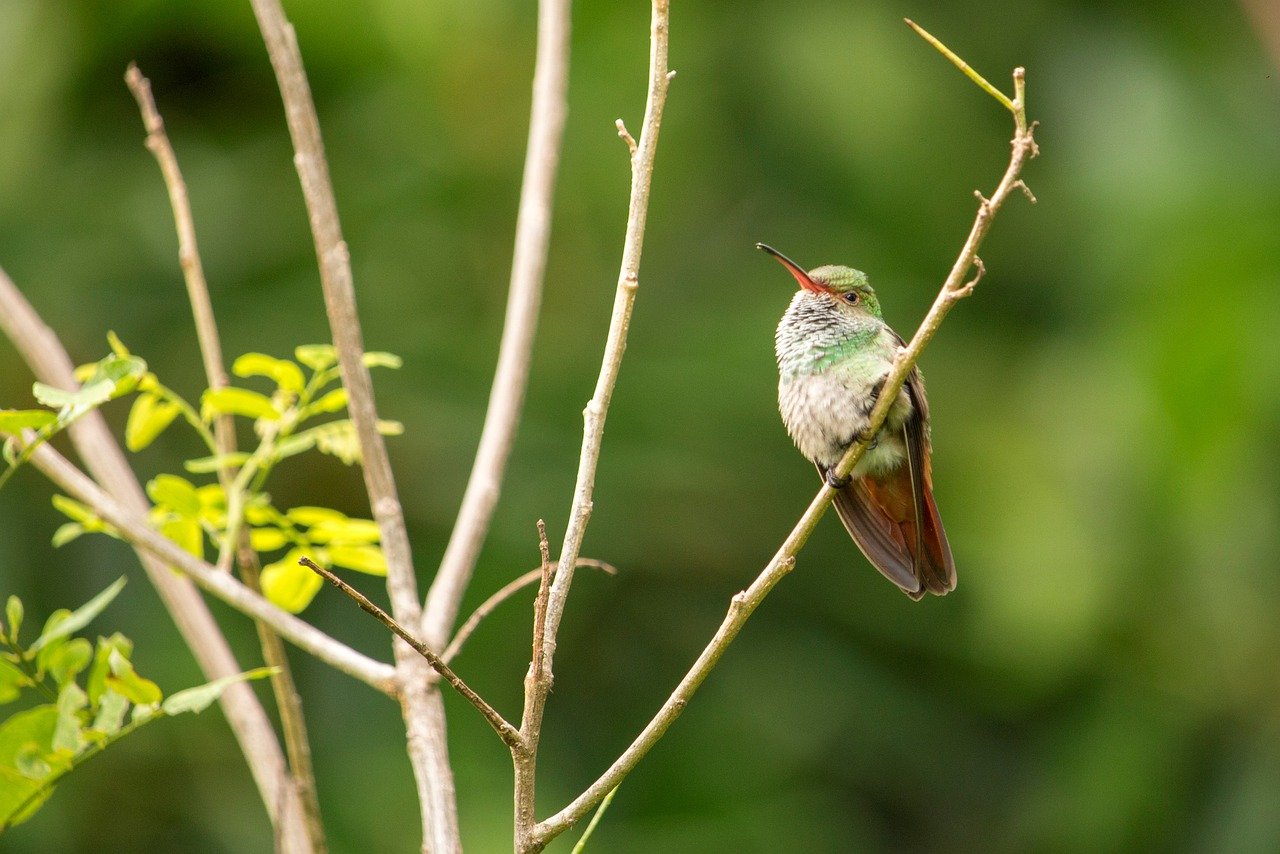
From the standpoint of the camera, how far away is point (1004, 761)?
7.26 m

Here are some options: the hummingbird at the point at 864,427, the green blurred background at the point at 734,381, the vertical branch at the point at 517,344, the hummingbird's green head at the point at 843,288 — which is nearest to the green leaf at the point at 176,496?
the vertical branch at the point at 517,344

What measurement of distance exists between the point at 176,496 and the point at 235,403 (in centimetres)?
17

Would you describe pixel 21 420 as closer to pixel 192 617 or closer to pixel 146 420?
pixel 192 617

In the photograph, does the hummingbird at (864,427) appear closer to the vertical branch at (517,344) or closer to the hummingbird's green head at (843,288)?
the hummingbird's green head at (843,288)

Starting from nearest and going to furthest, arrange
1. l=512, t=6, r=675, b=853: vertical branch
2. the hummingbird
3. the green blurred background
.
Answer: l=512, t=6, r=675, b=853: vertical branch → the hummingbird → the green blurred background

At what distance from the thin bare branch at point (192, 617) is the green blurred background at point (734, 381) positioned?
371 cm

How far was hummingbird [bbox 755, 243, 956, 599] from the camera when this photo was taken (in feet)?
8.98

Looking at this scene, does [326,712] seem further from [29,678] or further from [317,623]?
[29,678]

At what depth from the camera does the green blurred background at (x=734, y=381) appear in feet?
19.6

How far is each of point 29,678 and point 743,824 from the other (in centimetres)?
482

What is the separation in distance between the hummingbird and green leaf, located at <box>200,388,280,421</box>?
3.55ft

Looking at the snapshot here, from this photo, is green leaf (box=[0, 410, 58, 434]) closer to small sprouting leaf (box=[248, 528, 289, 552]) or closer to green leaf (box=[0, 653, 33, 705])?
green leaf (box=[0, 653, 33, 705])

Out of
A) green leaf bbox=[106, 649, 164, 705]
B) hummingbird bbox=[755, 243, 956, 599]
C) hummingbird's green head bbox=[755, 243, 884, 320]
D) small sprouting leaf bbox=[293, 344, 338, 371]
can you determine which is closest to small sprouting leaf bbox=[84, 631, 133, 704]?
green leaf bbox=[106, 649, 164, 705]

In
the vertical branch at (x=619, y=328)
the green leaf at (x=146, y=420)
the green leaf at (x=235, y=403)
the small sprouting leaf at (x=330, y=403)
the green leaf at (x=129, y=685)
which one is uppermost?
the vertical branch at (x=619, y=328)
